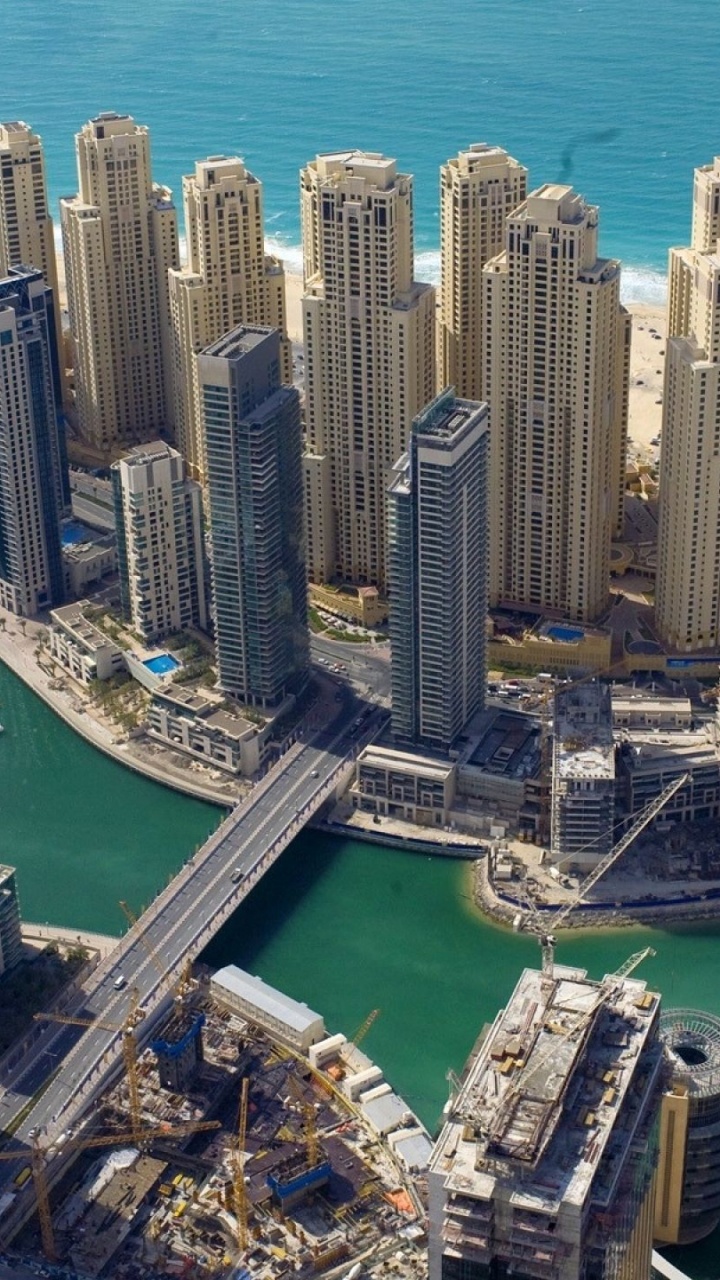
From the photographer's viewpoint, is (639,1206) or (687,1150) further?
(687,1150)

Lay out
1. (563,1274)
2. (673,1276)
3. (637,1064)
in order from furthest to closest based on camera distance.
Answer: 1. (673,1276)
2. (637,1064)
3. (563,1274)

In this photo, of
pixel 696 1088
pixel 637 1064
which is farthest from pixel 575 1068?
pixel 696 1088

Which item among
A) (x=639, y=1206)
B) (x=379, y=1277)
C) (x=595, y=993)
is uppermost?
(x=595, y=993)

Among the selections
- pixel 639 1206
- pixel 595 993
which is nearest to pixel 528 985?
pixel 595 993

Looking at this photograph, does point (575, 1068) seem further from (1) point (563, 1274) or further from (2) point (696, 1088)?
(2) point (696, 1088)

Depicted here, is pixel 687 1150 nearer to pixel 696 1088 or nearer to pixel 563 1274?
pixel 696 1088

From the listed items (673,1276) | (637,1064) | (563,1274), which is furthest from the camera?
(673,1276)

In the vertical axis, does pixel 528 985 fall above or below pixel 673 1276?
above
